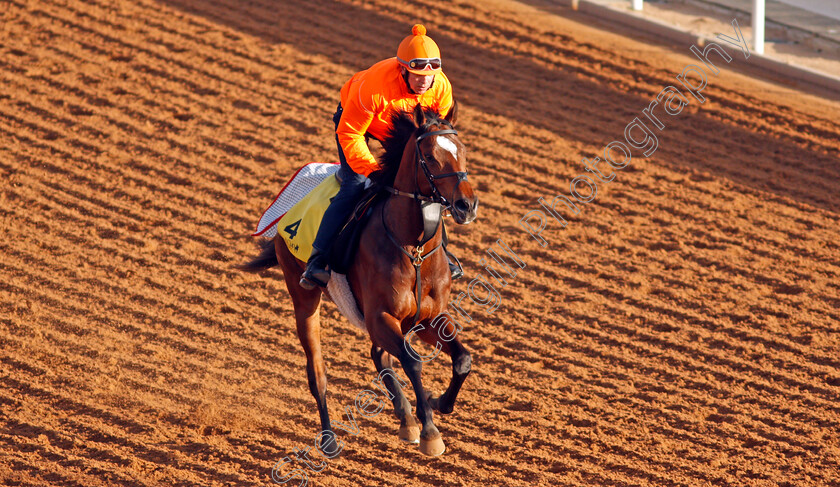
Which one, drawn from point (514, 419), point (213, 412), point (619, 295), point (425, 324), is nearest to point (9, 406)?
point (213, 412)

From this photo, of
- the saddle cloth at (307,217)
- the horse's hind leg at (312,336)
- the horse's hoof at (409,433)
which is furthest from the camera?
the horse's hind leg at (312,336)

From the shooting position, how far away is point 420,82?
5090mm

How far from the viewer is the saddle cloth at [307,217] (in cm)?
580

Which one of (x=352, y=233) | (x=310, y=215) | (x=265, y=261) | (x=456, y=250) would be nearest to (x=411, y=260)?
(x=352, y=233)

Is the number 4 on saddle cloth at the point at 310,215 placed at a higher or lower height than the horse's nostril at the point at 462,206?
higher

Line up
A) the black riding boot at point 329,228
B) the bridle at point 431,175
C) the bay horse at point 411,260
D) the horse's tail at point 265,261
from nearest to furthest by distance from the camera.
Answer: the bridle at point 431,175 → the bay horse at point 411,260 → the black riding boot at point 329,228 → the horse's tail at point 265,261

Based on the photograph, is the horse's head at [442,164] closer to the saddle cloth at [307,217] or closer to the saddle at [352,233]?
the saddle at [352,233]

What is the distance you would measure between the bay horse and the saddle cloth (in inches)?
6.2

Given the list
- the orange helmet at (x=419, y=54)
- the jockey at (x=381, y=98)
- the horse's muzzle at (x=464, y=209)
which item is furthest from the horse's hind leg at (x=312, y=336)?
the horse's muzzle at (x=464, y=209)

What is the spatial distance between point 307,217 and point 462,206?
1.85 metres

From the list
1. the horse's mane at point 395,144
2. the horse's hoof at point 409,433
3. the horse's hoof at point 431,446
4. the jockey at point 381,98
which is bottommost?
Answer: the horse's hoof at point 431,446

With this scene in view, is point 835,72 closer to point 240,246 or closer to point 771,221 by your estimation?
point 771,221

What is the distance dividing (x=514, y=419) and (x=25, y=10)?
10.1 meters

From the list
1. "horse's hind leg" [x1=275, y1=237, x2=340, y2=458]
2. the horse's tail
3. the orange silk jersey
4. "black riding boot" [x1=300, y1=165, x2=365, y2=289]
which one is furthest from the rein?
the horse's tail
